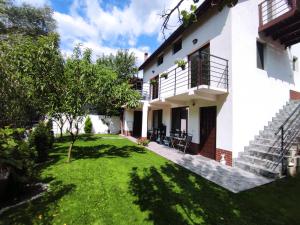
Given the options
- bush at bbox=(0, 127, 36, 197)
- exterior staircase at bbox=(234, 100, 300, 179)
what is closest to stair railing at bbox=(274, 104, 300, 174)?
exterior staircase at bbox=(234, 100, 300, 179)

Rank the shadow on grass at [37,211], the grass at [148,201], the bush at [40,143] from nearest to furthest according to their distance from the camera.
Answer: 1. the shadow on grass at [37,211]
2. the grass at [148,201]
3. the bush at [40,143]

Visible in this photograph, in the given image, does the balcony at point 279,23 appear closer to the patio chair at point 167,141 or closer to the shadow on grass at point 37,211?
the patio chair at point 167,141

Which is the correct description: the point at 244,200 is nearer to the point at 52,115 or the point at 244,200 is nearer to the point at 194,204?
the point at 194,204

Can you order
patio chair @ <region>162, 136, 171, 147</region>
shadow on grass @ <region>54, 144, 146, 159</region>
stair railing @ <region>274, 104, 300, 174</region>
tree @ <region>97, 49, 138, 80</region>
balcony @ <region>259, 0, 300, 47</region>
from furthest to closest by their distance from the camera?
tree @ <region>97, 49, 138, 80</region>, patio chair @ <region>162, 136, 171, 147</region>, shadow on grass @ <region>54, 144, 146, 159</region>, balcony @ <region>259, 0, 300, 47</region>, stair railing @ <region>274, 104, 300, 174</region>

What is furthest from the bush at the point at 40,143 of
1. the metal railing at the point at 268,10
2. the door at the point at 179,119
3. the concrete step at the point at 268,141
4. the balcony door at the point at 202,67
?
the metal railing at the point at 268,10

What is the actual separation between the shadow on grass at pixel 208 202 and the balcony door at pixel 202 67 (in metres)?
5.00

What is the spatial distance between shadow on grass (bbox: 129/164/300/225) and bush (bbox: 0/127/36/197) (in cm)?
279

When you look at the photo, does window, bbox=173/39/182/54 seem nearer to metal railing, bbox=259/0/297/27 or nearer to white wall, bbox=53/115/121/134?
metal railing, bbox=259/0/297/27

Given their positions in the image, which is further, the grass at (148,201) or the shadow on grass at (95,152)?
the shadow on grass at (95,152)

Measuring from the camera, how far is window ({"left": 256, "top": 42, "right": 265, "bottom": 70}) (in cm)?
998

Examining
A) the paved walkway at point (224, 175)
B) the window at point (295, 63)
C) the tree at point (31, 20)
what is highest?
the tree at point (31, 20)

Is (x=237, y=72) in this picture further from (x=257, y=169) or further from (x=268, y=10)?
Answer: (x=268, y=10)

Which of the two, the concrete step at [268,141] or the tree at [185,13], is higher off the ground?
the tree at [185,13]

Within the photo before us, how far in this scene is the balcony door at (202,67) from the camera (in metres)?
9.85
